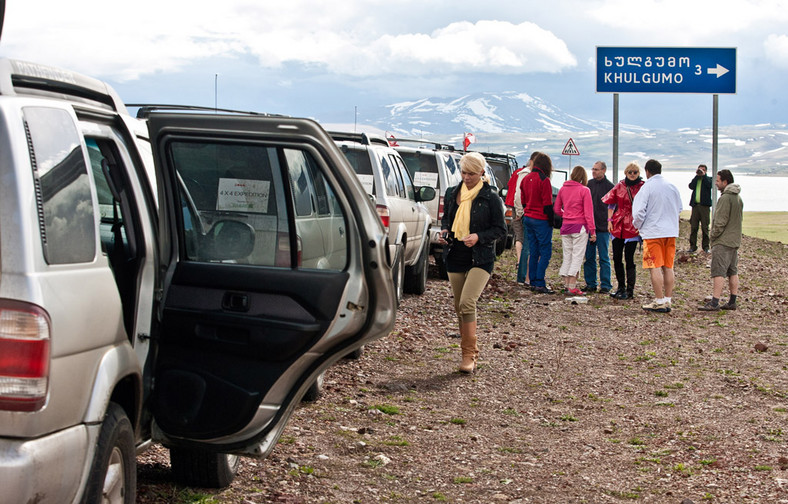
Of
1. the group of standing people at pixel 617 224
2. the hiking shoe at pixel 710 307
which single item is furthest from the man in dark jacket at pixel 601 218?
the hiking shoe at pixel 710 307

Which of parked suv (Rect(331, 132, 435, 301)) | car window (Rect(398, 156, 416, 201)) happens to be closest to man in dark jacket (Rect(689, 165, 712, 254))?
parked suv (Rect(331, 132, 435, 301))

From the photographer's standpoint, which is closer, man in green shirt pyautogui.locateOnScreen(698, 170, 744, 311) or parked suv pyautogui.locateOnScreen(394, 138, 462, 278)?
man in green shirt pyautogui.locateOnScreen(698, 170, 744, 311)

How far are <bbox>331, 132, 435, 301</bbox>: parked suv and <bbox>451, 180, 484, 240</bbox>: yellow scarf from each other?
1892 mm

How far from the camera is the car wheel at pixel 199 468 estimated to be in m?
4.66

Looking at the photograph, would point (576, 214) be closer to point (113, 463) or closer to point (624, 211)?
point (624, 211)

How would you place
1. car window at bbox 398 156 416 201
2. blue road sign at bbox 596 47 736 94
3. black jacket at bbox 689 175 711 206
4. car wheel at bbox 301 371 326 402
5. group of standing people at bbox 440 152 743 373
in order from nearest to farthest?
car wheel at bbox 301 371 326 402 < car window at bbox 398 156 416 201 < group of standing people at bbox 440 152 743 373 < black jacket at bbox 689 175 711 206 < blue road sign at bbox 596 47 736 94

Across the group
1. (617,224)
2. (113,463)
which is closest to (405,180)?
(617,224)

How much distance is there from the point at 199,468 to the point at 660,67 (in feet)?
66.7

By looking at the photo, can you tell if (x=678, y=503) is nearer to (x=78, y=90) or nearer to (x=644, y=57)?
(x=78, y=90)

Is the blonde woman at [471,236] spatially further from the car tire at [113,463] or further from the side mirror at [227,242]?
the car tire at [113,463]

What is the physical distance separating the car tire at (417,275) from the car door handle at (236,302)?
30.5ft

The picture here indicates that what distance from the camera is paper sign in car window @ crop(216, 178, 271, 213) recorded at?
418 centimetres

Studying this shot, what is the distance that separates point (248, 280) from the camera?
4.06 m

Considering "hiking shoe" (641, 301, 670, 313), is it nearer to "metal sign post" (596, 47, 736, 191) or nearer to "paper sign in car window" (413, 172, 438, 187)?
"paper sign in car window" (413, 172, 438, 187)
